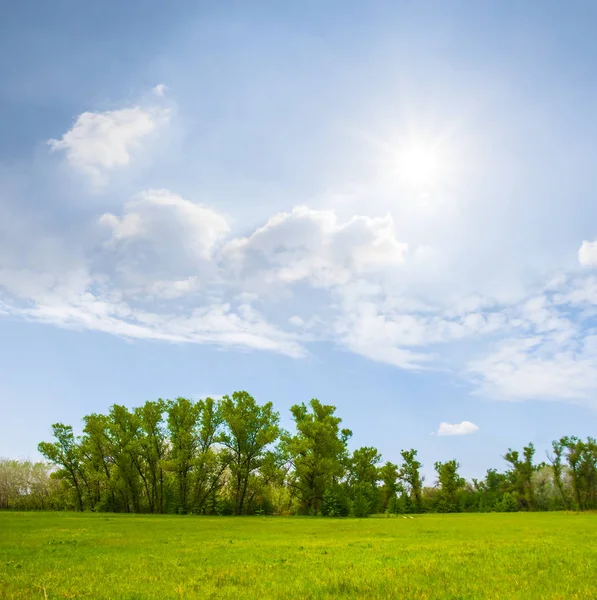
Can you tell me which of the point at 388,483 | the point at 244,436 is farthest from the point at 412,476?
the point at 244,436

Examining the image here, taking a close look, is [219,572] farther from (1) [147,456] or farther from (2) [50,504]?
(2) [50,504]

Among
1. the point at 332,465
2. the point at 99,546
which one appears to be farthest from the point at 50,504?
the point at 99,546

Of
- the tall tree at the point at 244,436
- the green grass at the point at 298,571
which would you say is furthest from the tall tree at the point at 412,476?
the green grass at the point at 298,571

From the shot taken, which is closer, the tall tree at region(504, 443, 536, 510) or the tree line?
the tree line

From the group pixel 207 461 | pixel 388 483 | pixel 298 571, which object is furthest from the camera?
pixel 388 483

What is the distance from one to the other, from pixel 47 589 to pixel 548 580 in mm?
14345

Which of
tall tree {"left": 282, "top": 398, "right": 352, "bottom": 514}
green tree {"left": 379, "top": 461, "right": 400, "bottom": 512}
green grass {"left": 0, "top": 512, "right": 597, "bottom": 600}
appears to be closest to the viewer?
green grass {"left": 0, "top": 512, "right": 597, "bottom": 600}

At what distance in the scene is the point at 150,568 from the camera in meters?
16.0

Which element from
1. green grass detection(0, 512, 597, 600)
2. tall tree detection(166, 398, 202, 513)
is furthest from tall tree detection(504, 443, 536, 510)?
green grass detection(0, 512, 597, 600)

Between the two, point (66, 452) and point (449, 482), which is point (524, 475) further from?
point (66, 452)

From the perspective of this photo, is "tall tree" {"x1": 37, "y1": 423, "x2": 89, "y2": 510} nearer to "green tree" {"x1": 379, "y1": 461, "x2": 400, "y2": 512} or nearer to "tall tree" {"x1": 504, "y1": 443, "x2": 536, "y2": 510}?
"green tree" {"x1": 379, "y1": 461, "x2": 400, "y2": 512}

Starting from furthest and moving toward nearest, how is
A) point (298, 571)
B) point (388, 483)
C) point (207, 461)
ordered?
point (388, 483) → point (207, 461) → point (298, 571)

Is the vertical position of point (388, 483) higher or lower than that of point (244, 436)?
lower

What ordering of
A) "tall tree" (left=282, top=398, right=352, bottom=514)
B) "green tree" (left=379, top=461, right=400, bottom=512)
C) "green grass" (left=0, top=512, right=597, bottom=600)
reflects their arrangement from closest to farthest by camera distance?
"green grass" (left=0, top=512, right=597, bottom=600) → "tall tree" (left=282, top=398, right=352, bottom=514) → "green tree" (left=379, top=461, right=400, bottom=512)
